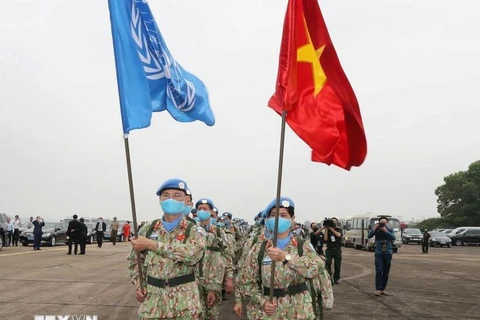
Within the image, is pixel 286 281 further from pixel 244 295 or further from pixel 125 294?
pixel 125 294

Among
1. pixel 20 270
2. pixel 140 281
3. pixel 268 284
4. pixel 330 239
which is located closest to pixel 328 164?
pixel 268 284

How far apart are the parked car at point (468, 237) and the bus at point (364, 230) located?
11.7 m

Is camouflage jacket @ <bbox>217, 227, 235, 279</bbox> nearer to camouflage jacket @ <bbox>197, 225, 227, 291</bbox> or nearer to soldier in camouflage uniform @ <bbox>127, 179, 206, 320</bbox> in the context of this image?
camouflage jacket @ <bbox>197, 225, 227, 291</bbox>

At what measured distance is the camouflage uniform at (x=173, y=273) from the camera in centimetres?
415

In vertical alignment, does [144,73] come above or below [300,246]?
above

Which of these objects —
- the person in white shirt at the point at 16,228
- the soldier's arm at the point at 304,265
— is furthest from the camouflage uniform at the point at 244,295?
the person in white shirt at the point at 16,228

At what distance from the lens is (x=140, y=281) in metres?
4.27

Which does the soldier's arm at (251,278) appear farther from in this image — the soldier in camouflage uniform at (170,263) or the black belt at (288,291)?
the soldier in camouflage uniform at (170,263)

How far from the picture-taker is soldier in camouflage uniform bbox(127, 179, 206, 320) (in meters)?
4.14

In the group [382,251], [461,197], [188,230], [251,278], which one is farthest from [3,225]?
[461,197]

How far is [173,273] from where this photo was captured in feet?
13.9

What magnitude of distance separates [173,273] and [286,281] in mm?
983

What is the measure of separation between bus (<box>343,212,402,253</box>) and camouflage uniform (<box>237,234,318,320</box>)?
29233 mm

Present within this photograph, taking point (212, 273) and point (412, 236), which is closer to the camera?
point (212, 273)
